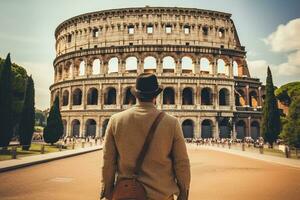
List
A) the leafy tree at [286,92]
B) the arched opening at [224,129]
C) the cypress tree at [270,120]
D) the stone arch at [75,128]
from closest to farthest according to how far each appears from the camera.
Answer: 1. the cypress tree at [270,120]
2. the leafy tree at [286,92]
3. the arched opening at [224,129]
4. the stone arch at [75,128]

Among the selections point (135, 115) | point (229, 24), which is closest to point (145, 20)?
point (229, 24)

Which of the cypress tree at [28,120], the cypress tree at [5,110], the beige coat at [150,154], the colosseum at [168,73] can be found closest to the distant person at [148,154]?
the beige coat at [150,154]

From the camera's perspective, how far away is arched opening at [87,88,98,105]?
40.8 m

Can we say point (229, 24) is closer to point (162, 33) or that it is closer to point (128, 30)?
point (162, 33)

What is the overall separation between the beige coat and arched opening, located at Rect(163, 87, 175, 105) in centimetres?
3697

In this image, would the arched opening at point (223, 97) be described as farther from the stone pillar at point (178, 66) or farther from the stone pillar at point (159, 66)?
the stone pillar at point (159, 66)

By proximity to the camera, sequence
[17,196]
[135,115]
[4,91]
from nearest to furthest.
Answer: [135,115]
[17,196]
[4,91]

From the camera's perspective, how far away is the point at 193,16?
4119cm

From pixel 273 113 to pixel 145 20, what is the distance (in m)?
23.9

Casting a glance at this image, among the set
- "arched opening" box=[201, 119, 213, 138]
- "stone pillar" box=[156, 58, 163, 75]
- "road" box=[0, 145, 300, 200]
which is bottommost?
"road" box=[0, 145, 300, 200]

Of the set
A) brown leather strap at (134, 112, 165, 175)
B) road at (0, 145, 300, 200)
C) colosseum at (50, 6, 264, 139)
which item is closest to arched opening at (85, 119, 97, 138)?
colosseum at (50, 6, 264, 139)

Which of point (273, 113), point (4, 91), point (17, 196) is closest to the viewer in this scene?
point (17, 196)

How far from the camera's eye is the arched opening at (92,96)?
40.8 m

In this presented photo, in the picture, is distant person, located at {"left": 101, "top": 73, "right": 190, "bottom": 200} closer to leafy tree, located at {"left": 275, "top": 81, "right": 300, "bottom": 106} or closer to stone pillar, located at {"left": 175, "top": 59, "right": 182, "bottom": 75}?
stone pillar, located at {"left": 175, "top": 59, "right": 182, "bottom": 75}
